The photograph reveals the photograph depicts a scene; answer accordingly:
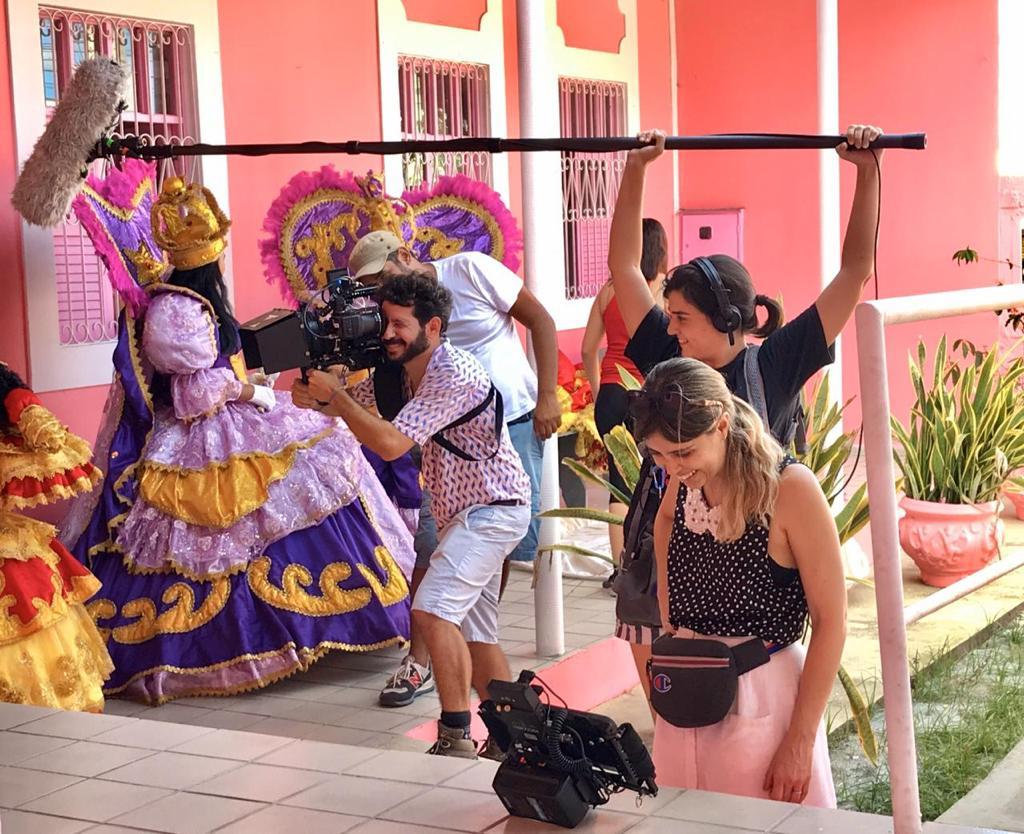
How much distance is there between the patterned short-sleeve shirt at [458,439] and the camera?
428cm

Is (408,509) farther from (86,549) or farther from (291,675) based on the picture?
(86,549)

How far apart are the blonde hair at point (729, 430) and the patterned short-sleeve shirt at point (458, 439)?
1255 mm

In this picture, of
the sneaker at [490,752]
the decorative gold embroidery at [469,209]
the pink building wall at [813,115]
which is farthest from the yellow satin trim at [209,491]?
the pink building wall at [813,115]

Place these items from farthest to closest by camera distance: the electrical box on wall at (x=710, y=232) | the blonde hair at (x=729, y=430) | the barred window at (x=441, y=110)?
the electrical box on wall at (x=710, y=232), the barred window at (x=441, y=110), the blonde hair at (x=729, y=430)

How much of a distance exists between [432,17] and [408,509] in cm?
332

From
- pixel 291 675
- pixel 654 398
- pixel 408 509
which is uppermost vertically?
pixel 654 398

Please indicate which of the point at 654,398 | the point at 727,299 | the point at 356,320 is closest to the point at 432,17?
the point at 356,320

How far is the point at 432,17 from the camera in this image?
27.9 feet

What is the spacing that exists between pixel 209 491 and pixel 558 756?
2.87 meters

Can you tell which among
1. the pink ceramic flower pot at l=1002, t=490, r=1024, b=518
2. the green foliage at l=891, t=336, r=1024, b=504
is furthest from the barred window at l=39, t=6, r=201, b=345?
the pink ceramic flower pot at l=1002, t=490, r=1024, b=518

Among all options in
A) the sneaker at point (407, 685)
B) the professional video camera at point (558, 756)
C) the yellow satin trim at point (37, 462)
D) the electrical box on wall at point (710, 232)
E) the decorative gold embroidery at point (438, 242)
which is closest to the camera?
the professional video camera at point (558, 756)

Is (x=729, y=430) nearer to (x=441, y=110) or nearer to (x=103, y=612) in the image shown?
(x=103, y=612)

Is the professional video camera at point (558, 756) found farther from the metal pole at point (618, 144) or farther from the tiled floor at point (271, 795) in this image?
the metal pole at point (618, 144)

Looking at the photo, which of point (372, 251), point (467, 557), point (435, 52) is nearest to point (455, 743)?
point (467, 557)
